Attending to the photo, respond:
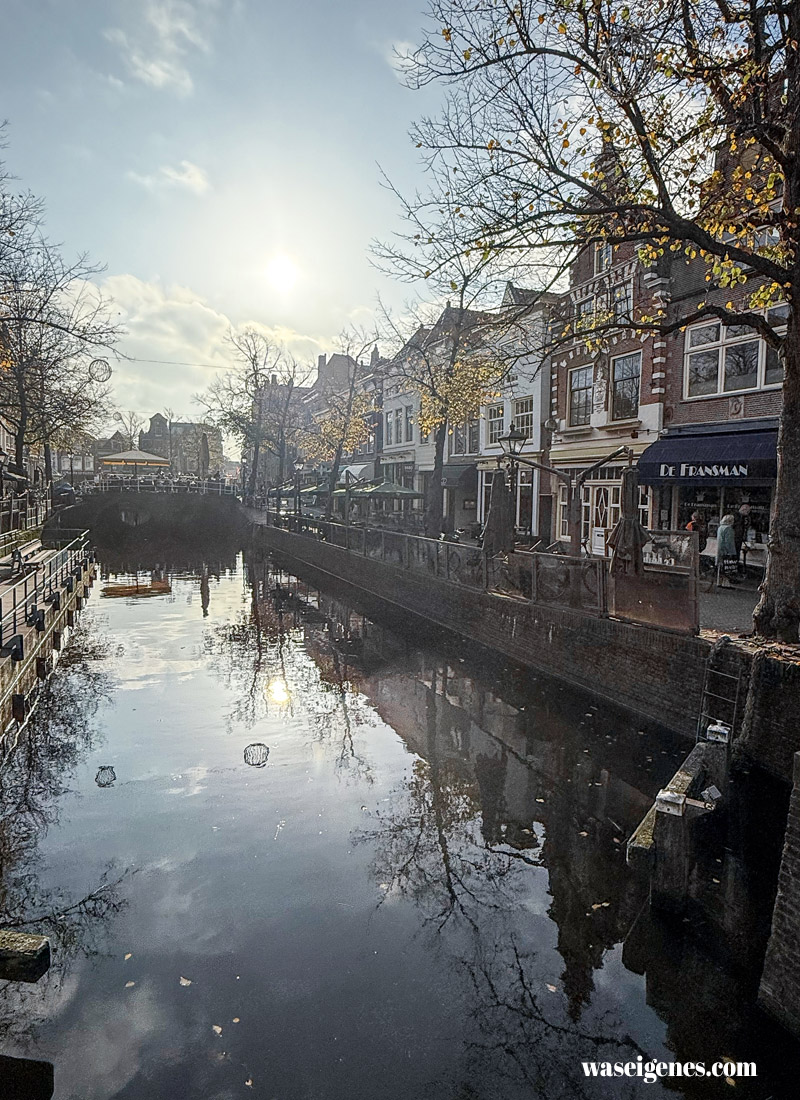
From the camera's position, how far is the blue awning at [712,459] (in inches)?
591

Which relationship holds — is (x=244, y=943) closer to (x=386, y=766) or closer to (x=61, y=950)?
(x=61, y=950)

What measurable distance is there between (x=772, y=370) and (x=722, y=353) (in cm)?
157

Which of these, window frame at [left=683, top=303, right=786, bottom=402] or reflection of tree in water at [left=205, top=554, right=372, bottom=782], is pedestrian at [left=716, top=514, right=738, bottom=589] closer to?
window frame at [left=683, top=303, right=786, bottom=402]

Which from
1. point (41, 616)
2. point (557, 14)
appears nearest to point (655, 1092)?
point (557, 14)

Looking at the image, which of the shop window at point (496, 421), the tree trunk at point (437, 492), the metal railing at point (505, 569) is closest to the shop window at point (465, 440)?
the shop window at point (496, 421)

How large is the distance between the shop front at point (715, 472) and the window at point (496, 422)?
1144 cm

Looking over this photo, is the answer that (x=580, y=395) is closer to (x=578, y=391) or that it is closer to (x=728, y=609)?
(x=578, y=391)

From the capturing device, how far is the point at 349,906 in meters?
5.83

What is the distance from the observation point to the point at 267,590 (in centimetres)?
2397

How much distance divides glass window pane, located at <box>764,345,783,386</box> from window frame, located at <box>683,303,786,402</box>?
33 mm

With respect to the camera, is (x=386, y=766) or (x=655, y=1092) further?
(x=386, y=766)

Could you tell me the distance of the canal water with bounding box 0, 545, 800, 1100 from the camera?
4.24 meters

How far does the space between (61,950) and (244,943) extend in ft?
4.50

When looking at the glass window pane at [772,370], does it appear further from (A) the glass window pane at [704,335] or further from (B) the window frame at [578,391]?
(B) the window frame at [578,391]
